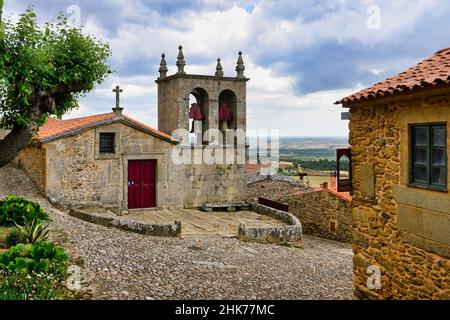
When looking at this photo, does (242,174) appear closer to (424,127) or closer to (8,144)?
(8,144)

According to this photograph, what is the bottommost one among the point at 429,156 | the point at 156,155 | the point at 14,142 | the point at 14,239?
the point at 14,239

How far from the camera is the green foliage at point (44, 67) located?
1175cm

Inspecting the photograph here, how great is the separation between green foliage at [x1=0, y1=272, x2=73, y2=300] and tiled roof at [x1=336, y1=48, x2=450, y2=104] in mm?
6222

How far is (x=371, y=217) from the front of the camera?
353 inches

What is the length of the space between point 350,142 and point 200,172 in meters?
Answer: 13.1

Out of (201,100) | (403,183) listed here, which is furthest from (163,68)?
(403,183)

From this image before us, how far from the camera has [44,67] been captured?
12.1 metres

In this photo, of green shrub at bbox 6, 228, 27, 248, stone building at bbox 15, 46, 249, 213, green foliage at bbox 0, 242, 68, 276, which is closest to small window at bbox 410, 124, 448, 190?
green foliage at bbox 0, 242, 68, 276

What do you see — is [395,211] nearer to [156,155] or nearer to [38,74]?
[38,74]

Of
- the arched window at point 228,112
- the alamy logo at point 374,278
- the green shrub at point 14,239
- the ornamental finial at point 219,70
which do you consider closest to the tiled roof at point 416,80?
the alamy logo at point 374,278

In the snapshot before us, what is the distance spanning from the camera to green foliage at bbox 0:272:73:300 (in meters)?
6.73

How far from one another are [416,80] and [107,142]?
14967 mm

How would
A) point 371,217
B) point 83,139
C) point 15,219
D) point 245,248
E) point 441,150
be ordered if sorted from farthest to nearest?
1. point 83,139
2. point 245,248
3. point 15,219
4. point 371,217
5. point 441,150
